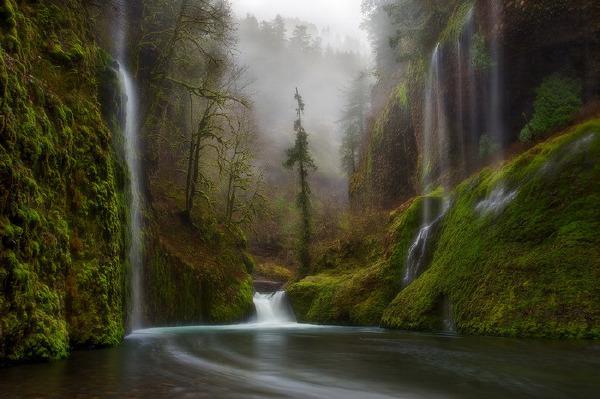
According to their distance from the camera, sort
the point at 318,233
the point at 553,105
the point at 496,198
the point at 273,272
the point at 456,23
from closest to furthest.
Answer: the point at 496,198
the point at 553,105
the point at 456,23
the point at 318,233
the point at 273,272

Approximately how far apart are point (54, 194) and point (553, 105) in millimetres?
13544

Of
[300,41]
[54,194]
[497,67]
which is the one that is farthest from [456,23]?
[300,41]

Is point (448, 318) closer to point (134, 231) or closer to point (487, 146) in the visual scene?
point (487, 146)

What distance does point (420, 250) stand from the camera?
15.4m

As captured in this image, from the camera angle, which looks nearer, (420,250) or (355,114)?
(420,250)

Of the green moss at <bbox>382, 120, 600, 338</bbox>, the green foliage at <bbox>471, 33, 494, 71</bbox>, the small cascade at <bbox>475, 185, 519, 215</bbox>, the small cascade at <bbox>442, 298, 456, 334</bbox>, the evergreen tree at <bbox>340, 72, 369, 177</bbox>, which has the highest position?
the evergreen tree at <bbox>340, 72, 369, 177</bbox>

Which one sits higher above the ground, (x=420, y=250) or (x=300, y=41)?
(x=300, y=41)

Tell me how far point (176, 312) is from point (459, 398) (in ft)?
44.1

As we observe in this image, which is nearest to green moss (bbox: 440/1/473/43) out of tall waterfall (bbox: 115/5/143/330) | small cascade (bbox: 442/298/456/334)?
small cascade (bbox: 442/298/456/334)

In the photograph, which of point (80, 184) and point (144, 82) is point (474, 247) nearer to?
point (80, 184)

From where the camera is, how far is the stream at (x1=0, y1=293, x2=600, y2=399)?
4.66 meters

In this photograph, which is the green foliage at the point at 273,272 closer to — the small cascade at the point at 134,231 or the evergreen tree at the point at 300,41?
the small cascade at the point at 134,231

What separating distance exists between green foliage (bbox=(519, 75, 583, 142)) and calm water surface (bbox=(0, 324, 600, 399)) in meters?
7.96

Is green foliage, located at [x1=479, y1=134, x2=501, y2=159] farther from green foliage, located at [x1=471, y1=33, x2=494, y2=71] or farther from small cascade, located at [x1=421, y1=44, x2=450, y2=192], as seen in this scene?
small cascade, located at [x1=421, y1=44, x2=450, y2=192]
